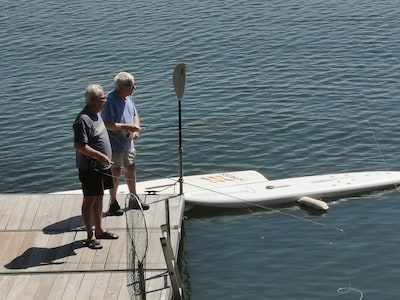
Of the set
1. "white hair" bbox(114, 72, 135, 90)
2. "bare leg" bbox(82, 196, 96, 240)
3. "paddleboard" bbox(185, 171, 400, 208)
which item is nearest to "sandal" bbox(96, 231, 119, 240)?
"bare leg" bbox(82, 196, 96, 240)

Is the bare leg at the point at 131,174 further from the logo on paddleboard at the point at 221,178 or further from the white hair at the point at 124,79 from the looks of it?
the logo on paddleboard at the point at 221,178

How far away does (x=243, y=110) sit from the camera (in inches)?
714

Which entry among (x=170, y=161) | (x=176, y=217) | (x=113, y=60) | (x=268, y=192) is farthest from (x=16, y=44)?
(x=176, y=217)

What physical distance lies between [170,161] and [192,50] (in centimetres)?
648

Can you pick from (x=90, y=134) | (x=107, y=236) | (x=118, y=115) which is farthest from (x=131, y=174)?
(x=90, y=134)

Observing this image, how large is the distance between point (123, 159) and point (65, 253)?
51.9 inches

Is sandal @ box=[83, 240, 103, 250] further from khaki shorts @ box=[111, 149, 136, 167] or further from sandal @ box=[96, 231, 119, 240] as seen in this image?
khaki shorts @ box=[111, 149, 136, 167]

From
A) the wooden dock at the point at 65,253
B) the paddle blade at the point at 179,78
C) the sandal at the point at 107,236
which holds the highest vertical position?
the paddle blade at the point at 179,78

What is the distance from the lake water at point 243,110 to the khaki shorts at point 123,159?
158 cm

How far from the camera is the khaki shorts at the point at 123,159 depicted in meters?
11.5

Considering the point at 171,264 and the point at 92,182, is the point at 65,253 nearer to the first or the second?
the point at 92,182

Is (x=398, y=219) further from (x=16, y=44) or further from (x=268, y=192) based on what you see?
(x=16, y=44)

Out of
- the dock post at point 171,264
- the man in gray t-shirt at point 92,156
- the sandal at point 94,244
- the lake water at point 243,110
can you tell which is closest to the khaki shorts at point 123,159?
the man in gray t-shirt at point 92,156

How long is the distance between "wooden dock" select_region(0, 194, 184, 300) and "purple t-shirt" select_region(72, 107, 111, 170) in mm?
1021
